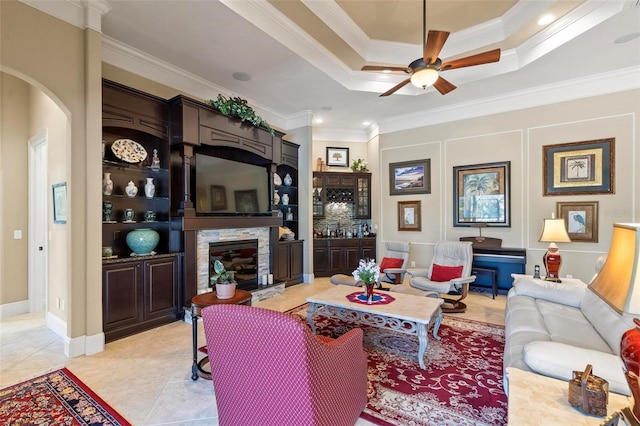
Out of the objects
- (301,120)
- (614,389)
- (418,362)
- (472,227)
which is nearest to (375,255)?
(472,227)

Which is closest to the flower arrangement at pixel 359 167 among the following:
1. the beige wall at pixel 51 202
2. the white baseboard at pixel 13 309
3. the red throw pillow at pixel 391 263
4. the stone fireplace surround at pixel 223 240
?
the red throw pillow at pixel 391 263

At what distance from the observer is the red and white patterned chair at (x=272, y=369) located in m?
1.36

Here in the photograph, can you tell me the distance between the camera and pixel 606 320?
7.29 feet

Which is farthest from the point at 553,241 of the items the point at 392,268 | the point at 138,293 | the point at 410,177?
the point at 138,293

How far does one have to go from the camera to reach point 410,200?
20.6ft

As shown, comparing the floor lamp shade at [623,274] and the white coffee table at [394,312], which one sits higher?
the floor lamp shade at [623,274]

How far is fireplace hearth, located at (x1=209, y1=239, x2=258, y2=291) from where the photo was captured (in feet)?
14.5

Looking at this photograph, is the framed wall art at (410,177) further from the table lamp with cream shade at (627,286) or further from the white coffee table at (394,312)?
Result: the table lamp with cream shade at (627,286)

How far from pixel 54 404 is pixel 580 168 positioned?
22.7ft

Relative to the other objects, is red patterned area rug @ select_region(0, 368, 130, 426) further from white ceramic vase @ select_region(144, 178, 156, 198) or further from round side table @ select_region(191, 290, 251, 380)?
white ceramic vase @ select_region(144, 178, 156, 198)

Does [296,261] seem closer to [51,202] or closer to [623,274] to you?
[51,202]

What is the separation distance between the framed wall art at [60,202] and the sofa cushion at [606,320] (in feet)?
15.1

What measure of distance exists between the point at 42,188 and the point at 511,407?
5745 millimetres

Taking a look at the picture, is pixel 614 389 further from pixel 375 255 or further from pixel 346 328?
pixel 375 255
